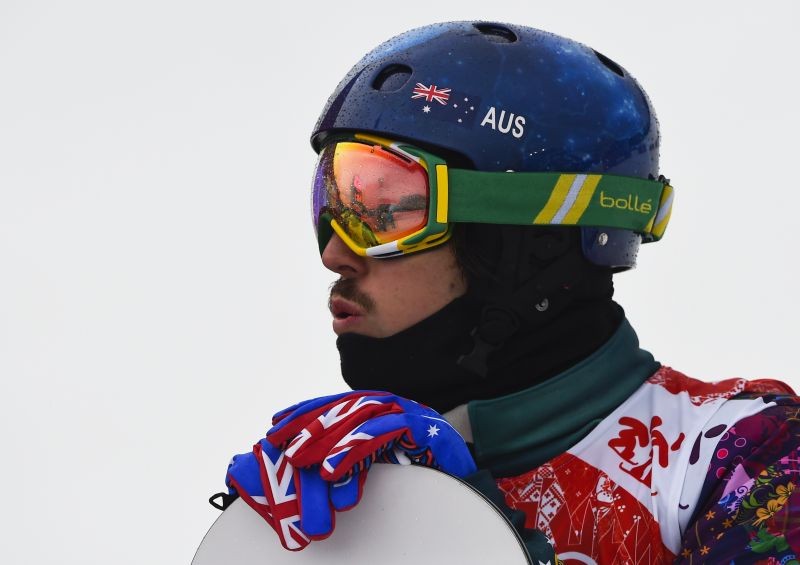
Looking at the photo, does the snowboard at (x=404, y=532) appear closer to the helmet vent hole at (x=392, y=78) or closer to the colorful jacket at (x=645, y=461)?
the colorful jacket at (x=645, y=461)

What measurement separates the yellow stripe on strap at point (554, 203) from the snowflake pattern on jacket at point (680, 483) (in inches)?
16.5

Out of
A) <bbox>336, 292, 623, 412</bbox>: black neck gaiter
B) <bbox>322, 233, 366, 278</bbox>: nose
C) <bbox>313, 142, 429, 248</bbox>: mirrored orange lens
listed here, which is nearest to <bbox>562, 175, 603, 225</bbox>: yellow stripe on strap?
<bbox>336, 292, 623, 412</bbox>: black neck gaiter

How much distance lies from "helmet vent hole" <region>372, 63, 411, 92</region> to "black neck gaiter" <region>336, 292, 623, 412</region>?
0.48 meters

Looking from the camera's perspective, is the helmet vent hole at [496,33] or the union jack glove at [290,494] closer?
the union jack glove at [290,494]

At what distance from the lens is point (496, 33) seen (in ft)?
8.74

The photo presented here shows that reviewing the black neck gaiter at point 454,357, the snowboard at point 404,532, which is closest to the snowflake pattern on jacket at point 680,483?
the black neck gaiter at point 454,357

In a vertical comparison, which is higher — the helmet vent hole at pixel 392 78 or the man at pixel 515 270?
the helmet vent hole at pixel 392 78

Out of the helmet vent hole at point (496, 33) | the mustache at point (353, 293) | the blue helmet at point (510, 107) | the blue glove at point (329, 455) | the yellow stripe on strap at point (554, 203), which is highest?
the helmet vent hole at point (496, 33)

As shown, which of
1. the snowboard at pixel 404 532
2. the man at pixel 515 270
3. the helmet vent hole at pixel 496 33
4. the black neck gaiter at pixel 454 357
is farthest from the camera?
the helmet vent hole at pixel 496 33

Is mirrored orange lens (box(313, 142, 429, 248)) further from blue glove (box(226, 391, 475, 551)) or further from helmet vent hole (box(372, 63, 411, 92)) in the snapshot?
blue glove (box(226, 391, 475, 551))

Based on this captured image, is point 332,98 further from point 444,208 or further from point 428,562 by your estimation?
point 428,562

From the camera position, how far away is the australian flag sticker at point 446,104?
7.91 feet

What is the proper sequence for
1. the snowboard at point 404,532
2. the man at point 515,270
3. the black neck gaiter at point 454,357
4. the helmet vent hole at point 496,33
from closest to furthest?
the snowboard at point 404,532
the man at point 515,270
the black neck gaiter at point 454,357
the helmet vent hole at point 496,33

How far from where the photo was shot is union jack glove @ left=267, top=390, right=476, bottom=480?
201cm
